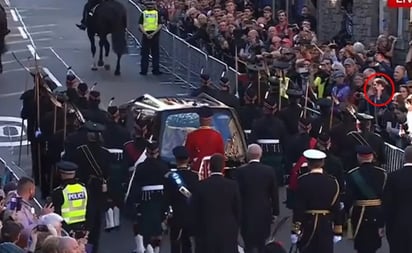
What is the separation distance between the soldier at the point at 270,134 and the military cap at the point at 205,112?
1.09 m

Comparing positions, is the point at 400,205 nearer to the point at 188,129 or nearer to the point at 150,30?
the point at 188,129

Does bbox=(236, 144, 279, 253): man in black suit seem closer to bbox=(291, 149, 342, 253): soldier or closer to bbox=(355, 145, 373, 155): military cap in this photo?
bbox=(291, 149, 342, 253): soldier

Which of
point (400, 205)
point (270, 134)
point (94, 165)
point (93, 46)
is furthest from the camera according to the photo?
point (93, 46)

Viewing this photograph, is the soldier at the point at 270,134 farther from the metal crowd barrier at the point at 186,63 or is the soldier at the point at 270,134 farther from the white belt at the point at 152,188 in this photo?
the metal crowd barrier at the point at 186,63

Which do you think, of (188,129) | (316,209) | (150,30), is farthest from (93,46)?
(316,209)

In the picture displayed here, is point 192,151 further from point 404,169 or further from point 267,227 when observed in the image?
point 404,169

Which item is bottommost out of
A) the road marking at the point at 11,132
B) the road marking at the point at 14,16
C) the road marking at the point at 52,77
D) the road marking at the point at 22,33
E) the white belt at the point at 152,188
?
the road marking at the point at 11,132

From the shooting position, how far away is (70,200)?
46.2 ft

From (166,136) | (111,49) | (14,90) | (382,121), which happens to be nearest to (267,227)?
(166,136)

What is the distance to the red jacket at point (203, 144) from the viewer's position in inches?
648

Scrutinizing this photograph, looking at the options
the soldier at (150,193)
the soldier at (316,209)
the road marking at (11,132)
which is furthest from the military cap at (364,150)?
the road marking at (11,132)

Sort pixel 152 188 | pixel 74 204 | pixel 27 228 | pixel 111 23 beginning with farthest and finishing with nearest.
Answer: pixel 111 23 < pixel 152 188 < pixel 74 204 < pixel 27 228

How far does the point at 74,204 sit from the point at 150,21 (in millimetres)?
15028

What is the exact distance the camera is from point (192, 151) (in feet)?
54.2
